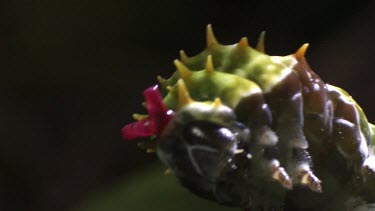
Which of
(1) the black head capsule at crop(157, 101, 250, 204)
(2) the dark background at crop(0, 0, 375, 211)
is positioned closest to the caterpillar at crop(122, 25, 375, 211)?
(1) the black head capsule at crop(157, 101, 250, 204)

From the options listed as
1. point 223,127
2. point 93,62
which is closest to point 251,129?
point 223,127

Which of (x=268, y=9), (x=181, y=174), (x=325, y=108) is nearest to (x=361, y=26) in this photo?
(x=268, y=9)

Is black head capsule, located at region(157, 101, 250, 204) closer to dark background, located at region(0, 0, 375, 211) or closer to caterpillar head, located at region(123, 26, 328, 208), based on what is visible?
caterpillar head, located at region(123, 26, 328, 208)

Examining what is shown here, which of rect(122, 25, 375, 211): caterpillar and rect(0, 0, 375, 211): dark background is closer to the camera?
rect(122, 25, 375, 211): caterpillar

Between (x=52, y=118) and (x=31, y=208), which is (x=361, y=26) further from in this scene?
(x=31, y=208)

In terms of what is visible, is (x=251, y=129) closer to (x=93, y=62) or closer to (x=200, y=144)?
(x=200, y=144)
